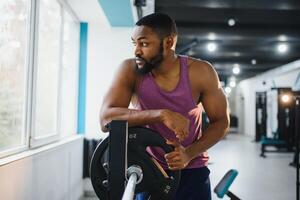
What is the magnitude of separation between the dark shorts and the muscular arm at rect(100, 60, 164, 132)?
425 mm

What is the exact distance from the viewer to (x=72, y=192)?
411 cm

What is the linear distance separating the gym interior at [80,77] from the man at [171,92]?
0.71 meters

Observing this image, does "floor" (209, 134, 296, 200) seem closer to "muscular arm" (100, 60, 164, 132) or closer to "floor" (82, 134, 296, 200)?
"floor" (82, 134, 296, 200)

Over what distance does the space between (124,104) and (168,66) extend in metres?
0.27

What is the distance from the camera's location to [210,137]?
134cm

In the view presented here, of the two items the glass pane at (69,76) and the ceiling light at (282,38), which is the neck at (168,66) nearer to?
the glass pane at (69,76)

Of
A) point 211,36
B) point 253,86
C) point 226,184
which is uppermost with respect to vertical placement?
point 211,36

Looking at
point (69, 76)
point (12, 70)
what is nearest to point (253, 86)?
point (69, 76)

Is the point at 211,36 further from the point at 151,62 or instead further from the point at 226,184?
the point at 151,62

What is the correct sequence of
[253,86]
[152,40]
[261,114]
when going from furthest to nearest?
[253,86]
[261,114]
[152,40]

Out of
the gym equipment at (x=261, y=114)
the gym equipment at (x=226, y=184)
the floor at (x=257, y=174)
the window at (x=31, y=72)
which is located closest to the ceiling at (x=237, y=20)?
the window at (x=31, y=72)

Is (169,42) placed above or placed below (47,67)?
below

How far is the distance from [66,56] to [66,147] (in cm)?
140

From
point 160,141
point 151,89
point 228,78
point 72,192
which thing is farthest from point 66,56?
point 228,78
